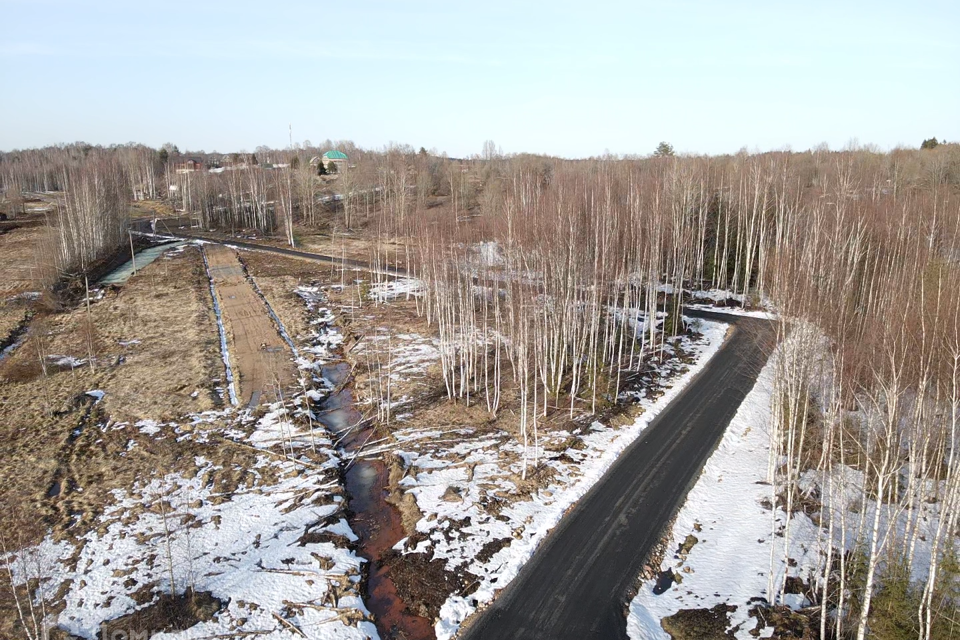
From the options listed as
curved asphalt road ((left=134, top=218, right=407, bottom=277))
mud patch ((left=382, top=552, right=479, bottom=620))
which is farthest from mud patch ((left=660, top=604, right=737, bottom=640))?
curved asphalt road ((left=134, top=218, right=407, bottom=277))

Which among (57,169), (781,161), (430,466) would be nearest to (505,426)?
(430,466)

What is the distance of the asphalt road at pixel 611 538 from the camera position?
684 inches

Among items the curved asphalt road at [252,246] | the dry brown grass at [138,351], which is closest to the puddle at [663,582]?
the dry brown grass at [138,351]

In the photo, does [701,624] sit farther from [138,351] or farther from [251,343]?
[138,351]

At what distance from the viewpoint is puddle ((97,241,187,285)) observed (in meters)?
64.2

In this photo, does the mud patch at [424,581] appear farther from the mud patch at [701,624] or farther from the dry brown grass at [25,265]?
the dry brown grass at [25,265]

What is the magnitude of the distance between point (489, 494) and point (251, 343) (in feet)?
90.0

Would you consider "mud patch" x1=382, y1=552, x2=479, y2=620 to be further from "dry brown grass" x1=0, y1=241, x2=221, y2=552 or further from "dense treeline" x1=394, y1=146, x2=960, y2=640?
"dry brown grass" x1=0, y1=241, x2=221, y2=552

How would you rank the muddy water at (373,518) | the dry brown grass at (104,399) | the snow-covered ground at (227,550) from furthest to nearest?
the dry brown grass at (104,399) → the muddy water at (373,518) → the snow-covered ground at (227,550)

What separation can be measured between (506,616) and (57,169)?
172855 mm

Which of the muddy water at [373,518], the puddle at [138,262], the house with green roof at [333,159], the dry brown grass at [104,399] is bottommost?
the muddy water at [373,518]

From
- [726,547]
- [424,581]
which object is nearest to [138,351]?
[424,581]

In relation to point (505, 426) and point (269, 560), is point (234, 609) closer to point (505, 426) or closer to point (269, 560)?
point (269, 560)

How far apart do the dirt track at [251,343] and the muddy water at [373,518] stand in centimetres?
419
